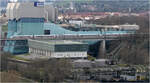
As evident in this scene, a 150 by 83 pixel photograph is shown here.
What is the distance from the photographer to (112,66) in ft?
39.4

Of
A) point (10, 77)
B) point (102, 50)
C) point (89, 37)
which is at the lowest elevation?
point (10, 77)

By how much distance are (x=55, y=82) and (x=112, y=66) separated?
210 cm

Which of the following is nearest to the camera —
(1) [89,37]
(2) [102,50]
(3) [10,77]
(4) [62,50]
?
(3) [10,77]

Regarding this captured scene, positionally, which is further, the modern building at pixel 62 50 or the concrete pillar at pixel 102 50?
the concrete pillar at pixel 102 50

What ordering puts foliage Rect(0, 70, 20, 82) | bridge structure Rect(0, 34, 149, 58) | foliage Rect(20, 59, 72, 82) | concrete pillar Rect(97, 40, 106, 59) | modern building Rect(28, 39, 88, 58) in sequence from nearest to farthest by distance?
foliage Rect(0, 70, 20, 82), foliage Rect(20, 59, 72, 82), modern building Rect(28, 39, 88, 58), concrete pillar Rect(97, 40, 106, 59), bridge structure Rect(0, 34, 149, 58)

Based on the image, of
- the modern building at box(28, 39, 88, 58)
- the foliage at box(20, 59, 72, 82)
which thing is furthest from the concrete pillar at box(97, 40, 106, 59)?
the foliage at box(20, 59, 72, 82)

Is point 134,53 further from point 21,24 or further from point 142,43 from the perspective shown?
point 21,24

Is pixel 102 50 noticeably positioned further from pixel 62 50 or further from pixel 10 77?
pixel 10 77

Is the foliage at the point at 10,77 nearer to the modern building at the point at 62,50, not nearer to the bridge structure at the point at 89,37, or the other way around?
the modern building at the point at 62,50

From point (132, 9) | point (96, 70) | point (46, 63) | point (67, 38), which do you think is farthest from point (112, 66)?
point (132, 9)

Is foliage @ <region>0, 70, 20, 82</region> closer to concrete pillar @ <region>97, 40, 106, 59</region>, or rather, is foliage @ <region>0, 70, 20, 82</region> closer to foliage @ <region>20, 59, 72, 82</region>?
foliage @ <region>20, 59, 72, 82</region>

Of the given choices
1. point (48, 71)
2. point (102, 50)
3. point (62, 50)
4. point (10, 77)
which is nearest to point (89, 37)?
point (102, 50)

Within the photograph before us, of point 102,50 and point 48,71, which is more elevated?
point 102,50

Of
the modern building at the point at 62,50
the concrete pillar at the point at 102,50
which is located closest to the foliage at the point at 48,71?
the modern building at the point at 62,50
